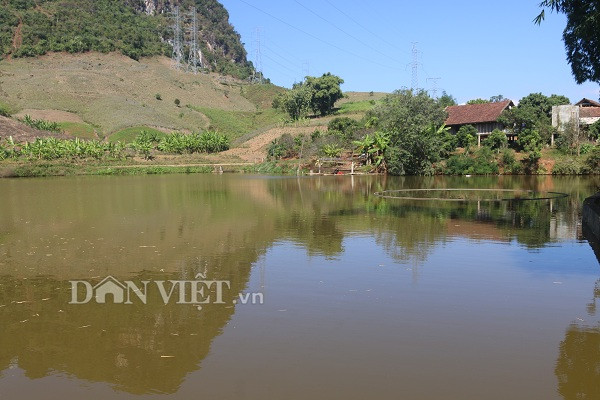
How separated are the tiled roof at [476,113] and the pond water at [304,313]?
118ft

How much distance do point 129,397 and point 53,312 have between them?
319 centimetres

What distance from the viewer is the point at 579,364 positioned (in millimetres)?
5871

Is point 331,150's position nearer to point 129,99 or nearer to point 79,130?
point 79,130

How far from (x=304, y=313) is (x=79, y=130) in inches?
2958

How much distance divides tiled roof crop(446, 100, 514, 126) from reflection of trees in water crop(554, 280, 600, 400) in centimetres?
4480

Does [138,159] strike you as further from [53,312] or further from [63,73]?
[53,312]

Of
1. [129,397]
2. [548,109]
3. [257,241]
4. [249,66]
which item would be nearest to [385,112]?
[548,109]

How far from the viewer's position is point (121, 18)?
5423 inches

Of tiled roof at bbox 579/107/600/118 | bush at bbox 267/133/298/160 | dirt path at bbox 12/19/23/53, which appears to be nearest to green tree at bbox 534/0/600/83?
tiled roof at bbox 579/107/600/118

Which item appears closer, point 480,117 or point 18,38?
point 480,117

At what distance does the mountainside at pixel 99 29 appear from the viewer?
112188 mm

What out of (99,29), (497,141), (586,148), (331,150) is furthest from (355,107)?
(99,29)

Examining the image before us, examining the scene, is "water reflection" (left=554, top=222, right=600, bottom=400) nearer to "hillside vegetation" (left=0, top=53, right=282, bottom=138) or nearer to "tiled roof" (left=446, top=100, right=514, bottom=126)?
"tiled roof" (left=446, top=100, right=514, bottom=126)

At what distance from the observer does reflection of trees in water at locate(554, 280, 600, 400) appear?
5.29 m
